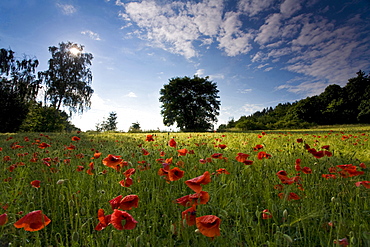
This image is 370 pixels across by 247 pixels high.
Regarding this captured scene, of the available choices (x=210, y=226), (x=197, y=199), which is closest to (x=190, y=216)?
(x=197, y=199)

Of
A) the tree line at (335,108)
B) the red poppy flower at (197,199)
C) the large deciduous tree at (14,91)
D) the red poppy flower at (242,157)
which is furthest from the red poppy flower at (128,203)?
the tree line at (335,108)

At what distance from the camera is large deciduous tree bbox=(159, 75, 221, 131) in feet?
92.4

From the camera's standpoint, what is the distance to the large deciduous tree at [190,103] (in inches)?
1109

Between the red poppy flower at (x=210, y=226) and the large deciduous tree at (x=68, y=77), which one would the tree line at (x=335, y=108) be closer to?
the large deciduous tree at (x=68, y=77)

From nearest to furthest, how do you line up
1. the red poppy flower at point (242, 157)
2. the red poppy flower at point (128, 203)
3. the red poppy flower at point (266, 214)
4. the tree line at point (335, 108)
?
1. the red poppy flower at point (128, 203)
2. the red poppy flower at point (266, 214)
3. the red poppy flower at point (242, 157)
4. the tree line at point (335, 108)

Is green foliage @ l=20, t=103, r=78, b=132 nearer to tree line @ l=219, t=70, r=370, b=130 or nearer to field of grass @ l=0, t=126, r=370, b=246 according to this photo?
field of grass @ l=0, t=126, r=370, b=246

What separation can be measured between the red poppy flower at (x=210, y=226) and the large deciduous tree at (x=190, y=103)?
26667 mm

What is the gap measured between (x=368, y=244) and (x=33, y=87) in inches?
1032

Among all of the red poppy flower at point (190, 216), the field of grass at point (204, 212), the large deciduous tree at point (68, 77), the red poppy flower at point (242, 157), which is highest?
the large deciduous tree at point (68, 77)

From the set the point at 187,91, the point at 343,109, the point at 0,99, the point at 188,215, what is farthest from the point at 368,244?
the point at 343,109

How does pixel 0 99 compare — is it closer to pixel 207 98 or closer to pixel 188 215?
pixel 188 215

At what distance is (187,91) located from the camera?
29.3 m

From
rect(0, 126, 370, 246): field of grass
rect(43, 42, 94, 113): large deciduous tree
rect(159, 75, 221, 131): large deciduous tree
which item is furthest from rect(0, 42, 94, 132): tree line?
rect(0, 126, 370, 246): field of grass

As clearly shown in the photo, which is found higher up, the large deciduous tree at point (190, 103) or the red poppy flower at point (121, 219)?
the large deciduous tree at point (190, 103)
